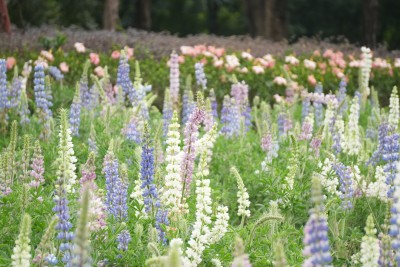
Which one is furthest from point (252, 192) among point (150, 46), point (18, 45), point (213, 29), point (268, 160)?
point (213, 29)

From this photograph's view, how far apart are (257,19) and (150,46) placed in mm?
9473

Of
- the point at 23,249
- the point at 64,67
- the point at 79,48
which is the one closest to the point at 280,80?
the point at 79,48

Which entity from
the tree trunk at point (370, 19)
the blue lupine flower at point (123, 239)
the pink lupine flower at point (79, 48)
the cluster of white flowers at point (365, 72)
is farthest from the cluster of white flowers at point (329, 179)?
the tree trunk at point (370, 19)

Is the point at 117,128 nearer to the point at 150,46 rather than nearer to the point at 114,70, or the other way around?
the point at 114,70

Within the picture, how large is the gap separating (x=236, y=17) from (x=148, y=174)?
126 feet

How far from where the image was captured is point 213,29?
37344mm

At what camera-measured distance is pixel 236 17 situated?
4212 cm

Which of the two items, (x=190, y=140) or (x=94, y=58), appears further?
(x=94, y=58)

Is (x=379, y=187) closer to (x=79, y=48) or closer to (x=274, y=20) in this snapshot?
(x=79, y=48)

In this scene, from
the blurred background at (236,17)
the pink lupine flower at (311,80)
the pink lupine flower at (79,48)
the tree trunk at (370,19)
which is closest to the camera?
the pink lupine flower at (79,48)

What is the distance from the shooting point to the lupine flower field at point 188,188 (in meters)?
3.68

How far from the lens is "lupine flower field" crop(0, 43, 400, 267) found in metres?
3.68

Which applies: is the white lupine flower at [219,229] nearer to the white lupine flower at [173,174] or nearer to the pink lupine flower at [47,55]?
the white lupine flower at [173,174]

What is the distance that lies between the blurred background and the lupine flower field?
586 centimetres
